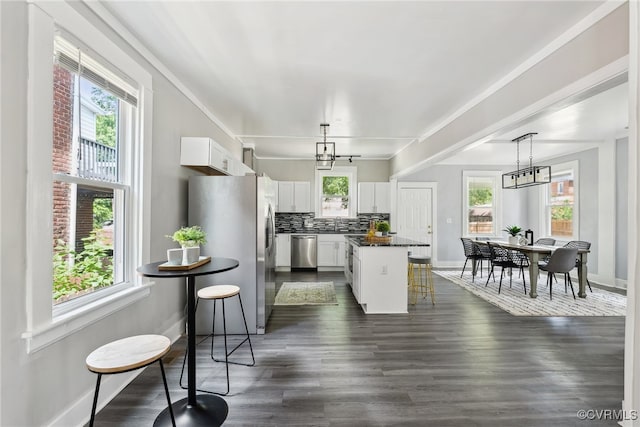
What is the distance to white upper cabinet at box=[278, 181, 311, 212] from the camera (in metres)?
6.94

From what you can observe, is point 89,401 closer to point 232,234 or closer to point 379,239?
point 232,234

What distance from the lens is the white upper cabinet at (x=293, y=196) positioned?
694 cm

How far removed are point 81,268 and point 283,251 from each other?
484cm

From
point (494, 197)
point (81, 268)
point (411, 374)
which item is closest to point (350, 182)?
point (494, 197)

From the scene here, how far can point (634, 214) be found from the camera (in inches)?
62.5

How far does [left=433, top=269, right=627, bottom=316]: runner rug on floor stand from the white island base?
1.52 metres

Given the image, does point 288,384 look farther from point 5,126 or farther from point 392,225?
point 392,225

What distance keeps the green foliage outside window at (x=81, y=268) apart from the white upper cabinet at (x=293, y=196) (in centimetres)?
482

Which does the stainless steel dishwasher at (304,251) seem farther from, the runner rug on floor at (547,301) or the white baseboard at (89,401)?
the white baseboard at (89,401)

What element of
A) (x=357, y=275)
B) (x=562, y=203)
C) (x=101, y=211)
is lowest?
(x=357, y=275)

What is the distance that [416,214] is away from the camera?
733 centimetres

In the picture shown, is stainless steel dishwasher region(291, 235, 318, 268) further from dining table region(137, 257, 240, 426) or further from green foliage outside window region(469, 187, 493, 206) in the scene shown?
dining table region(137, 257, 240, 426)

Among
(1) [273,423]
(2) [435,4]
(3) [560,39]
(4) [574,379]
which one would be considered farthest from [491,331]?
→ (2) [435,4]

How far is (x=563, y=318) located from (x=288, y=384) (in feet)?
12.1
